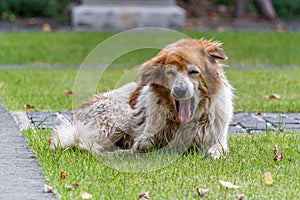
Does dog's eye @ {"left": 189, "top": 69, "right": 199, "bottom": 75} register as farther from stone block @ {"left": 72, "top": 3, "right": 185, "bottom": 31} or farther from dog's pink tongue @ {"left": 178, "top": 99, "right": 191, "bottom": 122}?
stone block @ {"left": 72, "top": 3, "right": 185, "bottom": 31}

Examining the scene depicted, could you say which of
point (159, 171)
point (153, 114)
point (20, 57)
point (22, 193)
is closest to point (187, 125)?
point (153, 114)

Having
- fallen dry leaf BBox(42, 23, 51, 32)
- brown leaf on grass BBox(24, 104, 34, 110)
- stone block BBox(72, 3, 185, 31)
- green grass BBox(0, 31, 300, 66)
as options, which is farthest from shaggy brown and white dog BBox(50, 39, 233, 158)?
fallen dry leaf BBox(42, 23, 51, 32)

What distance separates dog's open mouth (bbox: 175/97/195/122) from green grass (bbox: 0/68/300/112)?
2.78 m

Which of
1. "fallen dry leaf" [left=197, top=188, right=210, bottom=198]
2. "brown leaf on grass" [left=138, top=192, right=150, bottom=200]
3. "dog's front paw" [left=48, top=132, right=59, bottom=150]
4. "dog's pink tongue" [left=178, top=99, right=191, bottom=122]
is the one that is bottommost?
"dog's front paw" [left=48, top=132, right=59, bottom=150]

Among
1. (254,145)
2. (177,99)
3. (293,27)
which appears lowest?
(293,27)

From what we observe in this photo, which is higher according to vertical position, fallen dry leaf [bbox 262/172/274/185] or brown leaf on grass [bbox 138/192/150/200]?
brown leaf on grass [bbox 138/192/150/200]

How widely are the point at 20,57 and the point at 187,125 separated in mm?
7449

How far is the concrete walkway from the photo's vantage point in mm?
4684

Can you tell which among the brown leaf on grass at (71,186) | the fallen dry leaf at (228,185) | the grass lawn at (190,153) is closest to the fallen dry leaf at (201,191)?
the grass lawn at (190,153)

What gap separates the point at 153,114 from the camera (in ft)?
18.9

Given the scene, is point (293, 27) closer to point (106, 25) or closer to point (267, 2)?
point (267, 2)

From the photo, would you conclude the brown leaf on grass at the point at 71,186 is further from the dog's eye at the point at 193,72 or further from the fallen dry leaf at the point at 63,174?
the dog's eye at the point at 193,72

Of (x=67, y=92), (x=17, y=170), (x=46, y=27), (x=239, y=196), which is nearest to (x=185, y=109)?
(x=239, y=196)

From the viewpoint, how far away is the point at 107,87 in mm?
9523
